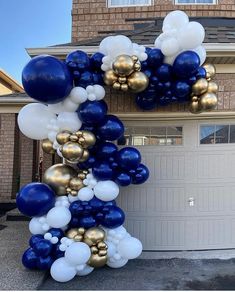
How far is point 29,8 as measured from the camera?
12172 millimetres

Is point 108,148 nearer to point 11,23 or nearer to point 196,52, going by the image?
point 196,52

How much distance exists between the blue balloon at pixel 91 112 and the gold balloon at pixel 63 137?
289 mm

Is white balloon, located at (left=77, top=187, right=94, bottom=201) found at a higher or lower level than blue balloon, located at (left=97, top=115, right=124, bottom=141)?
lower

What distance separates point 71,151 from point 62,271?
157cm

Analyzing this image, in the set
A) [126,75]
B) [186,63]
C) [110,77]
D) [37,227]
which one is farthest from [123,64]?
[37,227]

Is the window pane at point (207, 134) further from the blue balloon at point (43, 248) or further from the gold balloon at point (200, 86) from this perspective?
the blue balloon at point (43, 248)

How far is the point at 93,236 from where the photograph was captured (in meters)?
4.38

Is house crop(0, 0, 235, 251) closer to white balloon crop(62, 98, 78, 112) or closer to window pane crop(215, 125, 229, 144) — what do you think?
window pane crop(215, 125, 229, 144)

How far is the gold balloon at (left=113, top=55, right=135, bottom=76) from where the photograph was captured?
432 cm

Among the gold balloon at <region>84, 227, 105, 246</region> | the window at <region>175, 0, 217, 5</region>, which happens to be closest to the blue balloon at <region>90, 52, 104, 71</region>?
the gold balloon at <region>84, 227, 105, 246</region>

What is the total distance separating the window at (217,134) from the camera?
18.3 ft

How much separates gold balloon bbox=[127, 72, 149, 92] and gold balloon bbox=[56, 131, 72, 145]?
1.10 metres

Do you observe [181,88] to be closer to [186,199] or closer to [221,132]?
[221,132]

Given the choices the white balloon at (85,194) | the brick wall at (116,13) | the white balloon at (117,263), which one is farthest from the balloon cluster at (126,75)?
the brick wall at (116,13)
